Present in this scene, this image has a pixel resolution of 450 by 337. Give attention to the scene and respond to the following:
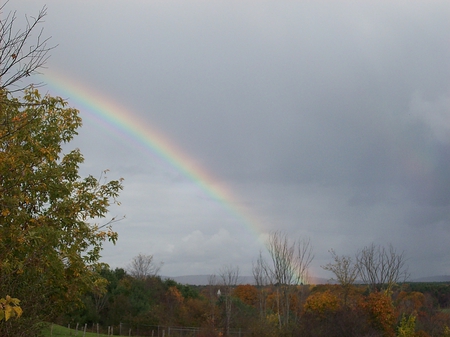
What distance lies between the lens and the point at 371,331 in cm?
2409

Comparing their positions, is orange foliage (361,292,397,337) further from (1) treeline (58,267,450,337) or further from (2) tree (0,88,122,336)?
(2) tree (0,88,122,336)

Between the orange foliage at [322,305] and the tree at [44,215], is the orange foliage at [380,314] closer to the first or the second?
the orange foliage at [322,305]

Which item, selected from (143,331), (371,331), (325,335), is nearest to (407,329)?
(371,331)

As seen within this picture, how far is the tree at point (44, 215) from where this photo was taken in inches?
287

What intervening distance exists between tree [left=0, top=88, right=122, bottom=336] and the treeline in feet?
6.48

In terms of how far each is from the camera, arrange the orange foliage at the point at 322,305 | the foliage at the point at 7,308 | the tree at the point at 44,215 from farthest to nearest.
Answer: the orange foliage at the point at 322,305 → the tree at the point at 44,215 → the foliage at the point at 7,308

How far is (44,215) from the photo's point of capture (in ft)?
34.9

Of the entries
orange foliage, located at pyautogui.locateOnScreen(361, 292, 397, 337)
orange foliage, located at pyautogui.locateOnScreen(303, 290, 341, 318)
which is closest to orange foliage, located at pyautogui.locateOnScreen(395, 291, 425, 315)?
orange foliage, located at pyautogui.locateOnScreen(361, 292, 397, 337)

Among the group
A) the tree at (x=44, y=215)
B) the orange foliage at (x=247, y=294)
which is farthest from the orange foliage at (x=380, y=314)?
the orange foliage at (x=247, y=294)

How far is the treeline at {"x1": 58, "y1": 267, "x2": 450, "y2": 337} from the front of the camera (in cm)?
2366

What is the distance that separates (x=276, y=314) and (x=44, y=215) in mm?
20628

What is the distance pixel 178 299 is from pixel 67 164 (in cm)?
3694

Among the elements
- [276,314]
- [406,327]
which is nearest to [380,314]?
[406,327]

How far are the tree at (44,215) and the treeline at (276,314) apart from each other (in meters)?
1.98
